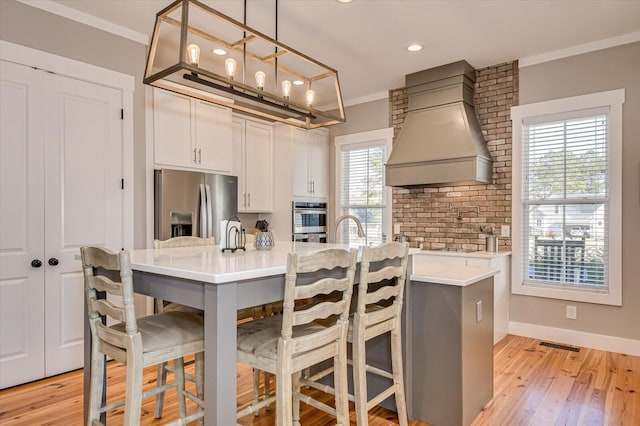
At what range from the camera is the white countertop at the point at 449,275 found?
2.22 meters

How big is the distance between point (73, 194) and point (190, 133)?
121 centimetres

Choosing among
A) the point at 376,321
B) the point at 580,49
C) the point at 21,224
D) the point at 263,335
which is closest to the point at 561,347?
the point at 376,321

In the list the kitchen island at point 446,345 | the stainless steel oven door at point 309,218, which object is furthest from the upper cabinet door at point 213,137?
the kitchen island at point 446,345

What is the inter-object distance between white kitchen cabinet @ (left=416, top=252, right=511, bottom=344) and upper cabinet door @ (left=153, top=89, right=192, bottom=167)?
8.73 feet

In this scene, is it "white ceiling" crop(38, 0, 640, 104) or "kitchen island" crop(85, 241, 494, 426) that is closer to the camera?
"kitchen island" crop(85, 241, 494, 426)

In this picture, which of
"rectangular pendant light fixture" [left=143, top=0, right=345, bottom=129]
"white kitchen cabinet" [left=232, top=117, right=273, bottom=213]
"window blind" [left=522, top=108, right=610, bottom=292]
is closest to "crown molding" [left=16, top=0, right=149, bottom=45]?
"rectangular pendant light fixture" [left=143, top=0, right=345, bottom=129]

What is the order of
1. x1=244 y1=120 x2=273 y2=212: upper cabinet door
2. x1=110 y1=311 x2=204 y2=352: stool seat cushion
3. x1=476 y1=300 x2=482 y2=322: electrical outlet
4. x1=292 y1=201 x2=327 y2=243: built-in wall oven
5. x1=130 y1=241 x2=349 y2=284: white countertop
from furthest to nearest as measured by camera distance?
x1=292 y1=201 x2=327 y2=243: built-in wall oven
x1=244 y1=120 x2=273 y2=212: upper cabinet door
x1=476 y1=300 x2=482 y2=322: electrical outlet
x1=110 y1=311 x2=204 y2=352: stool seat cushion
x1=130 y1=241 x2=349 y2=284: white countertop

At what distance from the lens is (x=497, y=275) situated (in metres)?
3.83

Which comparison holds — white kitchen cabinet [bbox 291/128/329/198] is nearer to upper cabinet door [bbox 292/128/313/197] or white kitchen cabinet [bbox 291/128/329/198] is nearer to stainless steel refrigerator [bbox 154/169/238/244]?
upper cabinet door [bbox 292/128/313/197]

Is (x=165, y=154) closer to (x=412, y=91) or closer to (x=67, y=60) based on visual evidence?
(x=67, y=60)

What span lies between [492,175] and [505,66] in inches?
45.7

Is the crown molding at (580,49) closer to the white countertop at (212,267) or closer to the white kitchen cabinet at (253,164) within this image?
the white kitchen cabinet at (253,164)

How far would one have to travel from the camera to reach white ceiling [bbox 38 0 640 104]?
301 cm

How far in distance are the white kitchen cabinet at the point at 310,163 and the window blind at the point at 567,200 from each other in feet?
8.38
